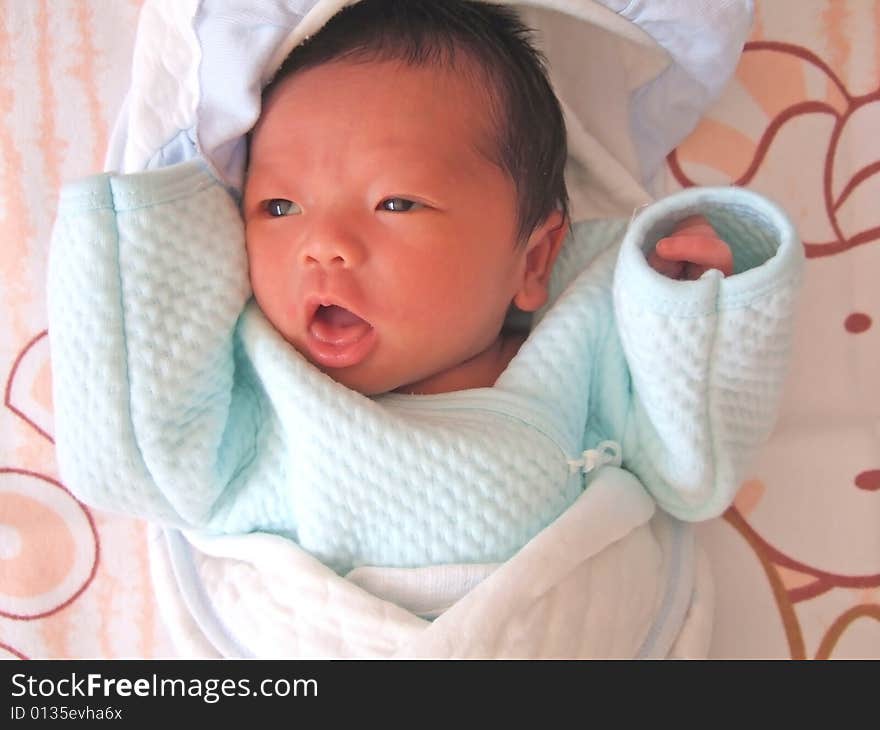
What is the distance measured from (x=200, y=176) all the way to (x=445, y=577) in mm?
489

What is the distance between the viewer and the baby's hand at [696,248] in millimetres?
935

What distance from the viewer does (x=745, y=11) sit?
0.99 meters

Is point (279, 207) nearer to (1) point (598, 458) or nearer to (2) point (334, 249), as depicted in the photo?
Answer: (2) point (334, 249)

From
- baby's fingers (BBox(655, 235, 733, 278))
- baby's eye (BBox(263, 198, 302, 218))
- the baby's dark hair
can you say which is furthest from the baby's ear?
baby's eye (BBox(263, 198, 302, 218))

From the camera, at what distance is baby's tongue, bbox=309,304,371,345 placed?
95cm

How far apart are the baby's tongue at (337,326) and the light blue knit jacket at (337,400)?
4 cm

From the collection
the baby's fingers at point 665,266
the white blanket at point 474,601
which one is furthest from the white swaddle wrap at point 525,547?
the baby's fingers at point 665,266

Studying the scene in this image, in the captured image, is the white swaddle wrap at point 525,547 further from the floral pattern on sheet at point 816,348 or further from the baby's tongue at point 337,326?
→ the baby's tongue at point 337,326

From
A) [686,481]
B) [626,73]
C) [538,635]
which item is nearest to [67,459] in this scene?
[538,635]

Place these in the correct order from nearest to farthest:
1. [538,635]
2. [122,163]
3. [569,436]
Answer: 1. [538,635]
2. [569,436]
3. [122,163]

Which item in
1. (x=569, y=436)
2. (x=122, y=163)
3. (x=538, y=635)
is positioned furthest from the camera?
(x=122, y=163)

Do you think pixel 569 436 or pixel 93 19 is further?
pixel 93 19

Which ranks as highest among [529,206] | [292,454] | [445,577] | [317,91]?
[317,91]

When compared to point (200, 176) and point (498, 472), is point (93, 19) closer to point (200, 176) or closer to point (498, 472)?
point (200, 176)
